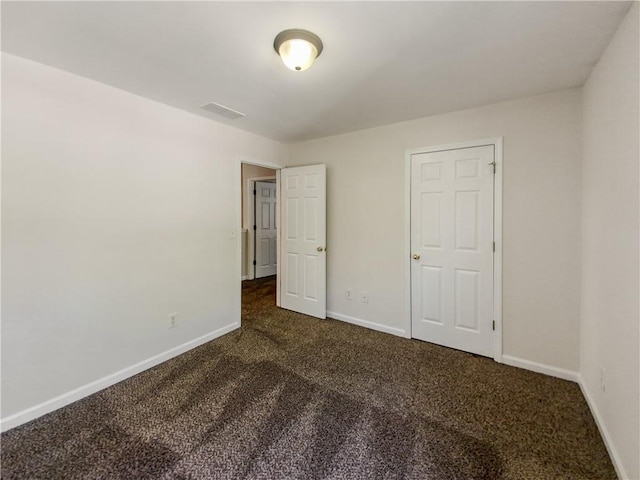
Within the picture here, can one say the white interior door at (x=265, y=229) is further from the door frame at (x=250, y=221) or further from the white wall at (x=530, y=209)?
the white wall at (x=530, y=209)

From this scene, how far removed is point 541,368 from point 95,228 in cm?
378

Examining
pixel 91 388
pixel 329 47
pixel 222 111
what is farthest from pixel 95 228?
pixel 329 47

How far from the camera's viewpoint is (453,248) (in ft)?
9.11

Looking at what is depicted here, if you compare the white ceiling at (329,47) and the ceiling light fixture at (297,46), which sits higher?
the white ceiling at (329,47)

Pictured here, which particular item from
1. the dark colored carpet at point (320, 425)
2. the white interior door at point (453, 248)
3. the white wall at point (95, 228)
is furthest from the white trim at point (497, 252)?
the white wall at point (95, 228)

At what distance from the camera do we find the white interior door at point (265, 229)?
5.73 meters

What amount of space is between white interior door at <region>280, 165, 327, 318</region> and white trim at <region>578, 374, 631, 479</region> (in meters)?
2.46

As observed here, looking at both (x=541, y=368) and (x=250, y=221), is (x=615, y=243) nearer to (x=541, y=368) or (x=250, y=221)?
(x=541, y=368)

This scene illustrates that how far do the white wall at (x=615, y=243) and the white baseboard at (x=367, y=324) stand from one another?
5.02 ft

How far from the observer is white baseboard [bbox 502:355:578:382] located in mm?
2271

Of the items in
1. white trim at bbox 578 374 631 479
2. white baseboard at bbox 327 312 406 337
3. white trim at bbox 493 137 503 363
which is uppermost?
white trim at bbox 493 137 503 363

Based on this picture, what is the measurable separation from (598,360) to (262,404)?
2.24m

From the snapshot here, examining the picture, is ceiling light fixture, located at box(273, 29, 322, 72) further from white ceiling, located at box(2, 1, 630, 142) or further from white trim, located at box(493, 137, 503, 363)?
white trim, located at box(493, 137, 503, 363)

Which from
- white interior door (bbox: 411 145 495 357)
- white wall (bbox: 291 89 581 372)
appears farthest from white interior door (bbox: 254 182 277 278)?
white interior door (bbox: 411 145 495 357)
